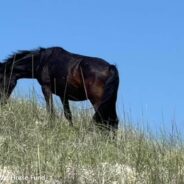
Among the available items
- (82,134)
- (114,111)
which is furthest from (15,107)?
(82,134)

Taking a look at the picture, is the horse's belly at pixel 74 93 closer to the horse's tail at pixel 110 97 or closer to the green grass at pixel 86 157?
the horse's tail at pixel 110 97

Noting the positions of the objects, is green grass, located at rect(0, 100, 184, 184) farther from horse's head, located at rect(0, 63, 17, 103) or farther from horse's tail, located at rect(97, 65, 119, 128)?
horse's head, located at rect(0, 63, 17, 103)

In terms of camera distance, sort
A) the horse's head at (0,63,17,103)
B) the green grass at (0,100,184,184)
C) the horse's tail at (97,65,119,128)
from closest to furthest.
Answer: the green grass at (0,100,184,184)
the horse's tail at (97,65,119,128)
the horse's head at (0,63,17,103)

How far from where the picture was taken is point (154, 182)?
5270 millimetres

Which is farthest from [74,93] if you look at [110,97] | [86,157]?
[86,157]

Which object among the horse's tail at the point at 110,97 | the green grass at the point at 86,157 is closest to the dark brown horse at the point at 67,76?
the horse's tail at the point at 110,97

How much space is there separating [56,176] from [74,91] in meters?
6.46

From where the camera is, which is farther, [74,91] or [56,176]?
[74,91]

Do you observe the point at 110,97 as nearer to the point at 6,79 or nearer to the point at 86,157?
the point at 6,79

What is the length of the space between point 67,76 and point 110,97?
114cm

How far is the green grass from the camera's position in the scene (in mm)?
5301

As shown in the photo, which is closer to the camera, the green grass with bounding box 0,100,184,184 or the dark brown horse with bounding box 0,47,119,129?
the green grass with bounding box 0,100,184,184

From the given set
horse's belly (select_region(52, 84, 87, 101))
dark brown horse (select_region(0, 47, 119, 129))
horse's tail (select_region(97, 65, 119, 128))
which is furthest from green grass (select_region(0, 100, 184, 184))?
horse's belly (select_region(52, 84, 87, 101))

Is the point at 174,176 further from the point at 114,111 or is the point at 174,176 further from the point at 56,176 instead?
the point at 114,111
